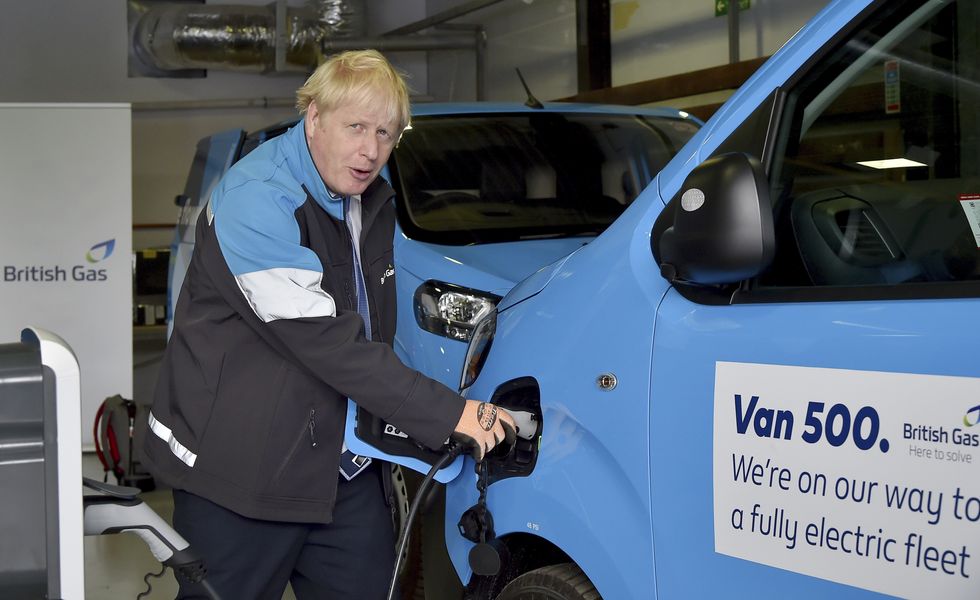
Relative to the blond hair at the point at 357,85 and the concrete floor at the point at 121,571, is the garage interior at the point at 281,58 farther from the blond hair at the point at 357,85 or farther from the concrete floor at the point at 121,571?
the blond hair at the point at 357,85

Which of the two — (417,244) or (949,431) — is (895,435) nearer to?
(949,431)

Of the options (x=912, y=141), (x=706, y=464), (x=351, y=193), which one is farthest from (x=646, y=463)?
(x=351, y=193)

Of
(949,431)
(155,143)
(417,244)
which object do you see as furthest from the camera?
(155,143)

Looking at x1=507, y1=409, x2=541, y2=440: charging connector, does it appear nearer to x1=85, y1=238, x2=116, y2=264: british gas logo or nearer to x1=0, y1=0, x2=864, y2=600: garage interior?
x1=0, y1=0, x2=864, y2=600: garage interior

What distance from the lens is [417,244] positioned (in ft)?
11.2

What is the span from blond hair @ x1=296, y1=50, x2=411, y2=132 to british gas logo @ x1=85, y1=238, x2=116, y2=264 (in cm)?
497

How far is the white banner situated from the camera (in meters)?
1.34

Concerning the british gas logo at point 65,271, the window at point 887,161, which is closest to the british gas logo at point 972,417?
the window at point 887,161

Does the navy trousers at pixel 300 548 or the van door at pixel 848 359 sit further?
the navy trousers at pixel 300 548

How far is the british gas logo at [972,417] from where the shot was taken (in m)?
1.32

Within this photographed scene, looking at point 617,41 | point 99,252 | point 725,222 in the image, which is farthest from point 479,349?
point 617,41

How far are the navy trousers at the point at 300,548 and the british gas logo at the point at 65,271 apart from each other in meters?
4.78

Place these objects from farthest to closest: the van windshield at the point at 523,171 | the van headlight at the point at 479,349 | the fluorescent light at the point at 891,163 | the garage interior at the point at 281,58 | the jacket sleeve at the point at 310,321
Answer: the garage interior at the point at 281,58 < the van windshield at the point at 523,171 < the van headlight at the point at 479,349 < the jacket sleeve at the point at 310,321 < the fluorescent light at the point at 891,163

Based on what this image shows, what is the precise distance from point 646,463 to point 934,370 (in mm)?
507
